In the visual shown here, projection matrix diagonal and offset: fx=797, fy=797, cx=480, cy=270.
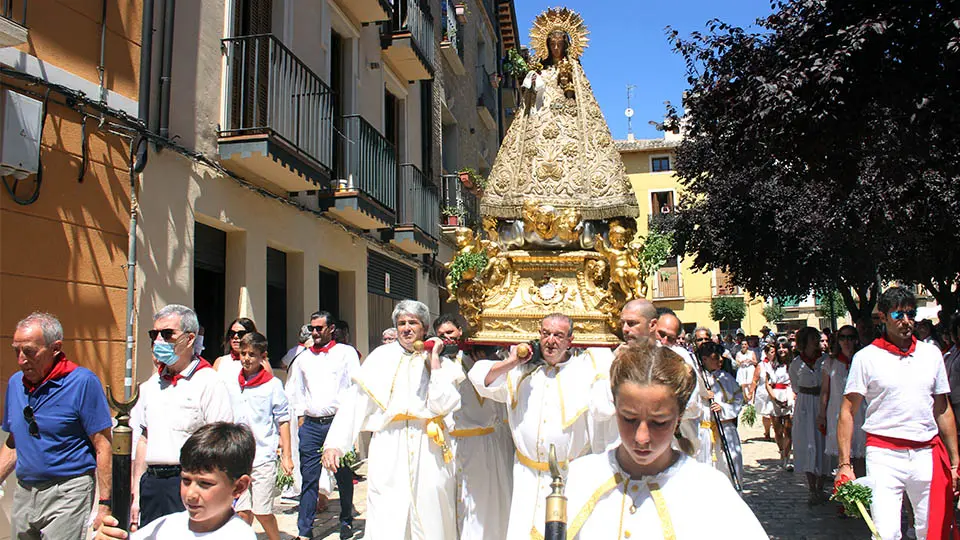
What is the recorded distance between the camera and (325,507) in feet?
26.2

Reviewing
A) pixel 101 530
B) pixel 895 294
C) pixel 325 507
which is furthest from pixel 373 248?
pixel 101 530

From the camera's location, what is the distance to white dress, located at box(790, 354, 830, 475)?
7922 millimetres

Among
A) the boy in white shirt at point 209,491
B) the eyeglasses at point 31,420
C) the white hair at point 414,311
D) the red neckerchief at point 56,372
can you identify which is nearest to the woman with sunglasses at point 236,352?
the white hair at point 414,311

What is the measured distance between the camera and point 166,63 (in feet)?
24.1

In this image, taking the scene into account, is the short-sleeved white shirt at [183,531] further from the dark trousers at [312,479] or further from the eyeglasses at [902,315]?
the eyeglasses at [902,315]

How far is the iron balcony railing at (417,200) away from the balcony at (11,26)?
8.17 m

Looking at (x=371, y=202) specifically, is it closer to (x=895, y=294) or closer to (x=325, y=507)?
(x=325, y=507)

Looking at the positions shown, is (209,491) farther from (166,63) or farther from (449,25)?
(449,25)

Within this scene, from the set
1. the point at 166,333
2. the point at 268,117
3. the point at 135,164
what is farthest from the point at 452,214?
the point at 166,333

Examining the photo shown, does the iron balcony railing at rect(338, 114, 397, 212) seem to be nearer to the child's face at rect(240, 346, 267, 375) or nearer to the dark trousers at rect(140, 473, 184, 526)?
the child's face at rect(240, 346, 267, 375)

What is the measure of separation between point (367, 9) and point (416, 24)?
100 inches

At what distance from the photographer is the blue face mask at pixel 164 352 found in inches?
157

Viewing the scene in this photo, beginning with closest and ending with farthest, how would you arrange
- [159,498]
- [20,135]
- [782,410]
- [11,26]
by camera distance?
[159,498] → [11,26] → [20,135] → [782,410]

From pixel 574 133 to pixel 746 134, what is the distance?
1922 millimetres
